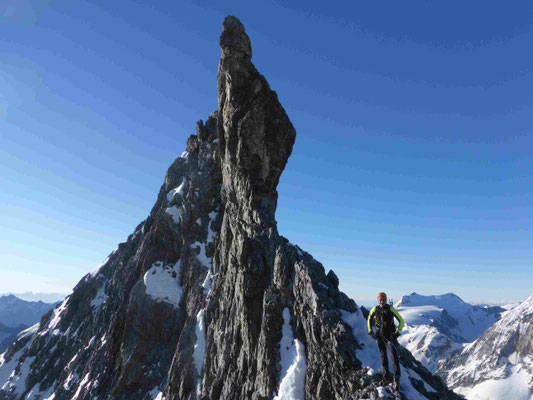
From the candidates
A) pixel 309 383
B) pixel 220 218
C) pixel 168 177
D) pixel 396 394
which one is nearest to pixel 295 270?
pixel 309 383

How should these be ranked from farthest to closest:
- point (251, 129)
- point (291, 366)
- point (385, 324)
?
point (251, 129) < point (291, 366) < point (385, 324)

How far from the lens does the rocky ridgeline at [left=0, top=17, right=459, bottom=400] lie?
2805 centimetres

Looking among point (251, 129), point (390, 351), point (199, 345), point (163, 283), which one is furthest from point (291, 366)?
point (163, 283)

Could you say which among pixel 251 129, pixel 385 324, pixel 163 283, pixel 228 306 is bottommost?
pixel 385 324

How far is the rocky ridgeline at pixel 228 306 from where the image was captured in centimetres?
2805

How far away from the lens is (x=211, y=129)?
84.9 metres

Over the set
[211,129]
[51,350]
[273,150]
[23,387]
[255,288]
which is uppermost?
[211,129]

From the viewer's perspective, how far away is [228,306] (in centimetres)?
4381

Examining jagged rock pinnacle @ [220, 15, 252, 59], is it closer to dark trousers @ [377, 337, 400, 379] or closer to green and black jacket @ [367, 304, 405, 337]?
green and black jacket @ [367, 304, 405, 337]

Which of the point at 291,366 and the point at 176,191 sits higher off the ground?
the point at 176,191

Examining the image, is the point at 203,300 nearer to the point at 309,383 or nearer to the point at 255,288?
the point at 255,288

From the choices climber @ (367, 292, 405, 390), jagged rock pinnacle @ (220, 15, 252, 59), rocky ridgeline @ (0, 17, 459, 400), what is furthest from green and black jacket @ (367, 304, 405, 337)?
jagged rock pinnacle @ (220, 15, 252, 59)

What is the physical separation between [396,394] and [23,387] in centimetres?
10939

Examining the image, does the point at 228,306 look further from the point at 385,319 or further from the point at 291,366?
the point at 385,319
